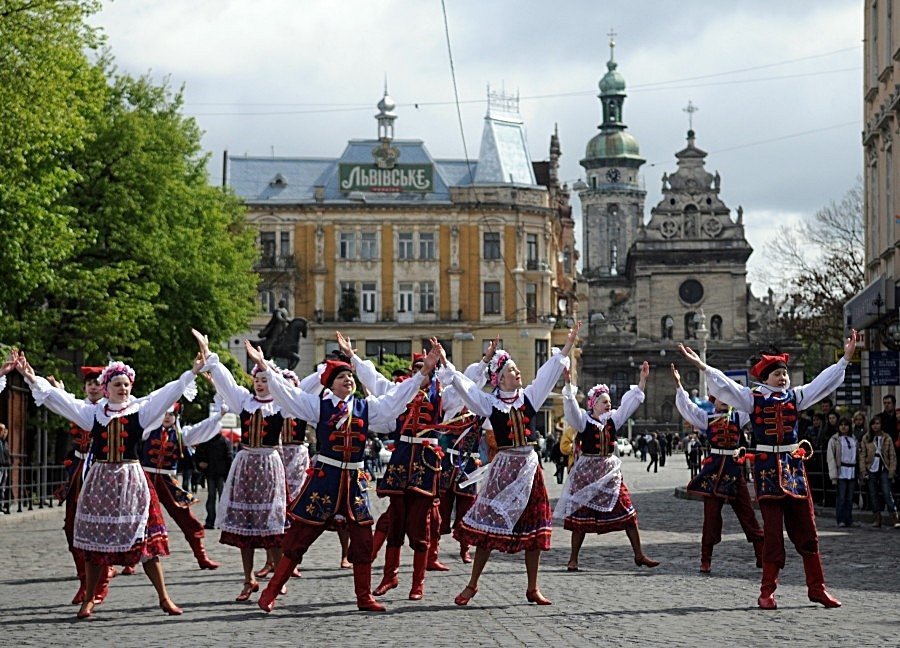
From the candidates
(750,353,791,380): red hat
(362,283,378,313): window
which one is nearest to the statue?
(750,353,791,380): red hat

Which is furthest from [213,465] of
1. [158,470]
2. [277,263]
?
[277,263]

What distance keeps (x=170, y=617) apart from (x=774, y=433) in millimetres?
4930

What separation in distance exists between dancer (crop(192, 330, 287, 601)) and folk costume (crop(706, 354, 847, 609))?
13.4ft

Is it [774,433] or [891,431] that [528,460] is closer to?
[774,433]

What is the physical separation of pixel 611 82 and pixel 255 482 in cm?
16979

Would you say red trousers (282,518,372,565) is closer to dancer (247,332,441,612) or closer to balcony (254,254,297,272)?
dancer (247,332,441,612)

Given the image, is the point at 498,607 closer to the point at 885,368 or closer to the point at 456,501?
the point at 456,501

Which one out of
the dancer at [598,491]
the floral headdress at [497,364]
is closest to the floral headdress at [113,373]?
the floral headdress at [497,364]

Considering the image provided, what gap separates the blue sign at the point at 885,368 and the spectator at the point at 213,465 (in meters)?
11.6

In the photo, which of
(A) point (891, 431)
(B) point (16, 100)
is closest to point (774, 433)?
(A) point (891, 431)

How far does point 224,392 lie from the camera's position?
14828 mm

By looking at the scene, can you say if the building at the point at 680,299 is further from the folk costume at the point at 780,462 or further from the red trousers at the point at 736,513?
the folk costume at the point at 780,462

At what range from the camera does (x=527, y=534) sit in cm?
1388

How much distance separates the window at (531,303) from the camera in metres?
86.4
